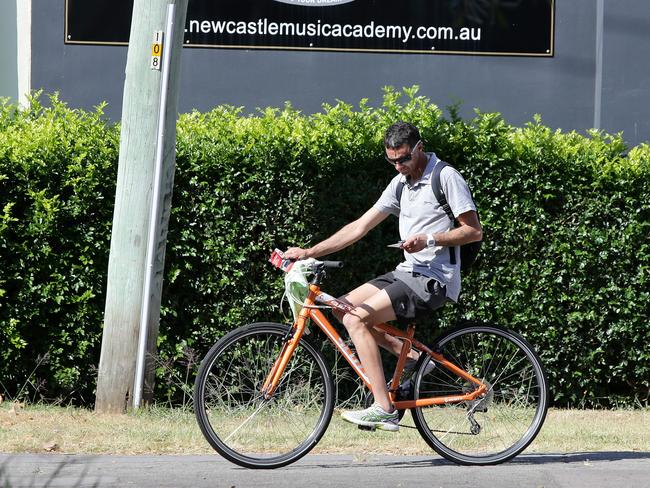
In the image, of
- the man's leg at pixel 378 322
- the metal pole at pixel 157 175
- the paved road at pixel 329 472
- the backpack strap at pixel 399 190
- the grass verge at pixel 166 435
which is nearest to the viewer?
the paved road at pixel 329 472

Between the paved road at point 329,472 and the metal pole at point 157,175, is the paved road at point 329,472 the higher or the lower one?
the lower one

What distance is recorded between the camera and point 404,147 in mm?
5598

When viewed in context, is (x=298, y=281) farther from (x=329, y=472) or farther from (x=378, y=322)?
(x=329, y=472)

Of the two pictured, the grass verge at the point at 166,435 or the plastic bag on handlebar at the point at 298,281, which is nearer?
the plastic bag on handlebar at the point at 298,281

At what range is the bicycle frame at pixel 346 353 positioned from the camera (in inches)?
219

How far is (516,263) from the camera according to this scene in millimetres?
7648

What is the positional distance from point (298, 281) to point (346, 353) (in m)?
0.49

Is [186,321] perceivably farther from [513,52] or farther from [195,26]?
[513,52]

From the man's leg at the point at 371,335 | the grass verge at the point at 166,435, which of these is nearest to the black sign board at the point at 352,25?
the grass verge at the point at 166,435

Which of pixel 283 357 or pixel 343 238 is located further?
pixel 343 238

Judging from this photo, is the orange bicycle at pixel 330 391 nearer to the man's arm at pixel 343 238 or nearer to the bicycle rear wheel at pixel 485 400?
the bicycle rear wheel at pixel 485 400

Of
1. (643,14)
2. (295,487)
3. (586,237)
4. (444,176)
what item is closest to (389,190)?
(444,176)

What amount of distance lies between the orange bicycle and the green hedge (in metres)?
1.65

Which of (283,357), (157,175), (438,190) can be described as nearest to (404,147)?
(438,190)
